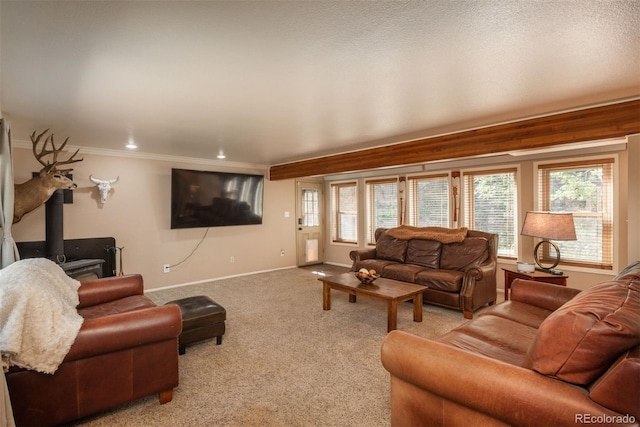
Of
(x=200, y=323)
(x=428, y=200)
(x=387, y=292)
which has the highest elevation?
(x=428, y=200)

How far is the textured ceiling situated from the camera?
1440mm

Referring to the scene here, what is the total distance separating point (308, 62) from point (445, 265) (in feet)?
11.6

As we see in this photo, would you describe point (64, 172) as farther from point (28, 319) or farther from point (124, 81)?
point (28, 319)

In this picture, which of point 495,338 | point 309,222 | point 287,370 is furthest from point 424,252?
point 309,222

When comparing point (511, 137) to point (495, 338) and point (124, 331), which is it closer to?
point (495, 338)

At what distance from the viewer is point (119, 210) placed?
4695 mm

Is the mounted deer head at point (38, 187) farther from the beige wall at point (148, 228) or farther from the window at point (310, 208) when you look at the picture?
the window at point (310, 208)

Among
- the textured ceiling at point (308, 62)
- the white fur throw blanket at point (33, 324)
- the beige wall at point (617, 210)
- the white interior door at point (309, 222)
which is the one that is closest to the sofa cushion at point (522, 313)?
the beige wall at point (617, 210)

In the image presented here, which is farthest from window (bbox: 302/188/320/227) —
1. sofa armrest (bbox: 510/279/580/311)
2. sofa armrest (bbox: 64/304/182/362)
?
sofa armrest (bbox: 64/304/182/362)

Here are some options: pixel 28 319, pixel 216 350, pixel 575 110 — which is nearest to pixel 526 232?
pixel 575 110

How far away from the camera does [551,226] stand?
3324mm

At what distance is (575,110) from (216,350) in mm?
4120

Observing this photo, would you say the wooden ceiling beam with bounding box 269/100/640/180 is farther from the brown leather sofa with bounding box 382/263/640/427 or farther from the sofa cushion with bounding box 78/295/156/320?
the sofa cushion with bounding box 78/295/156/320

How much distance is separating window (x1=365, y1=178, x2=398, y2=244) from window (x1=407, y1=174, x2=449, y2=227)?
14.9 inches
